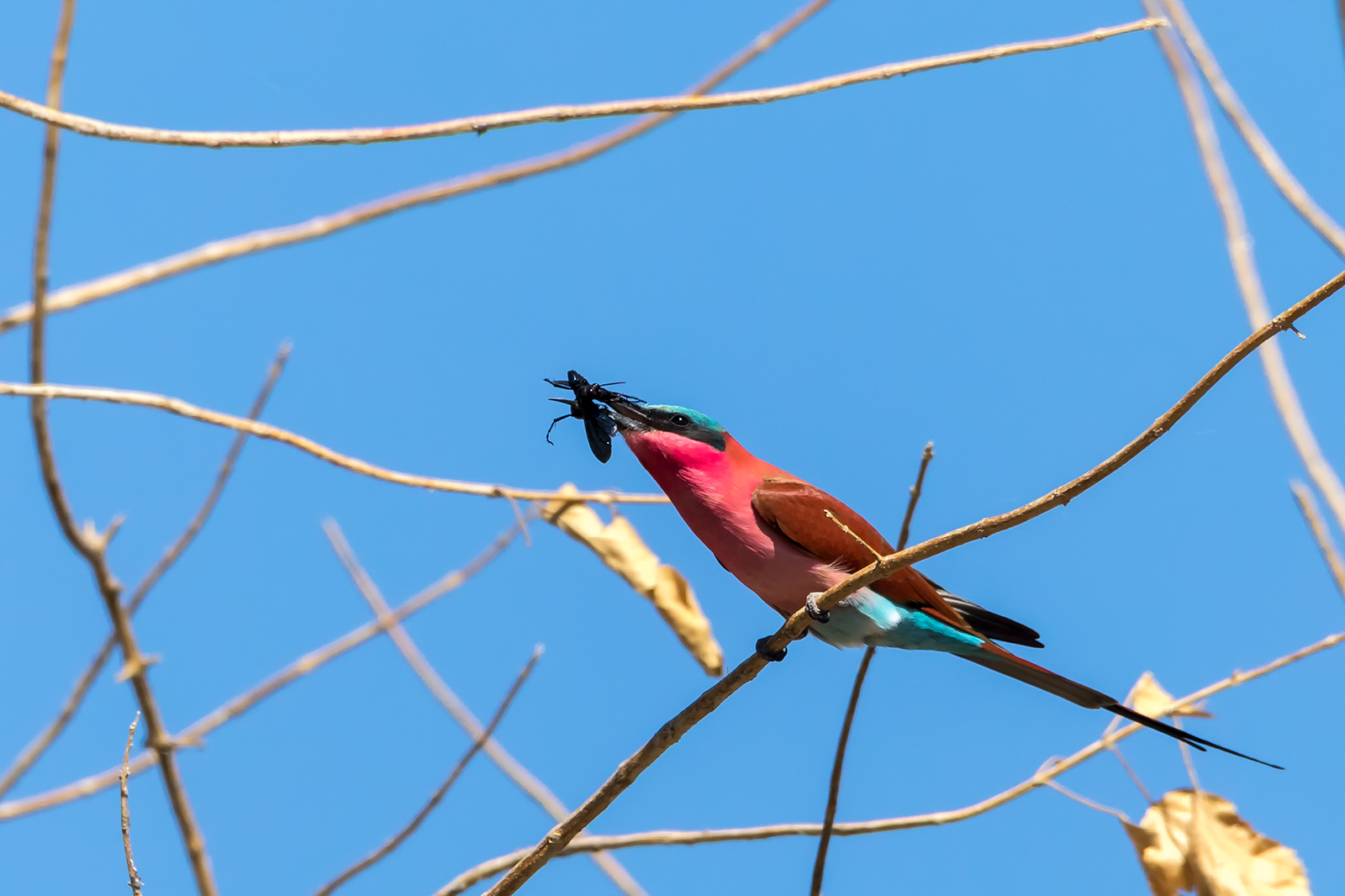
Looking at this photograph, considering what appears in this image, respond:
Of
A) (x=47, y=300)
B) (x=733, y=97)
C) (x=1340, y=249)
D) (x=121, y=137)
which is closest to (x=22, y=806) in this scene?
(x=47, y=300)

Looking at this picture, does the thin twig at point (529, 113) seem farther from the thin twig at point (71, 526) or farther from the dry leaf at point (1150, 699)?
the dry leaf at point (1150, 699)

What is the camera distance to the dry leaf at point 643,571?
3436mm

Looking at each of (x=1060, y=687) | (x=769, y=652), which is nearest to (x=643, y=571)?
(x=769, y=652)

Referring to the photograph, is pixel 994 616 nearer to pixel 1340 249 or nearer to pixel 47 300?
pixel 1340 249

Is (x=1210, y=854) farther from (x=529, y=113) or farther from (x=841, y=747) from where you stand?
(x=529, y=113)

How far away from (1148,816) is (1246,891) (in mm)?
321

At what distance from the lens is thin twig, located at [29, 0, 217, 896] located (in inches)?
129

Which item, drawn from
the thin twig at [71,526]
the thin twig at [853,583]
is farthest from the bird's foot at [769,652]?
the thin twig at [71,526]

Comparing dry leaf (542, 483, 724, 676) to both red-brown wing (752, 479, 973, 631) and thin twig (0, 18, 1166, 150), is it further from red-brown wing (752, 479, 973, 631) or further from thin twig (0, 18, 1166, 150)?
thin twig (0, 18, 1166, 150)

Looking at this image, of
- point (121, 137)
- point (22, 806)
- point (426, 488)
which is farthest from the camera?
point (22, 806)

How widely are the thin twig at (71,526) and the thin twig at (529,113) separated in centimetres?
55

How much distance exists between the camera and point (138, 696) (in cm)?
341

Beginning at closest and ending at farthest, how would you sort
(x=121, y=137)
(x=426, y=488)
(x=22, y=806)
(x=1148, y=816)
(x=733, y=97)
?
(x=121, y=137) < (x=733, y=97) < (x=426, y=488) < (x=1148, y=816) < (x=22, y=806)

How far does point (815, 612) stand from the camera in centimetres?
317
